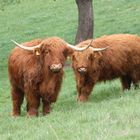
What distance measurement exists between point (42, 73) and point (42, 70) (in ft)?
0.20

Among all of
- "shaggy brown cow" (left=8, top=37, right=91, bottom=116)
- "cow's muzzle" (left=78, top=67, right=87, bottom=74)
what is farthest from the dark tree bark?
"shaggy brown cow" (left=8, top=37, right=91, bottom=116)

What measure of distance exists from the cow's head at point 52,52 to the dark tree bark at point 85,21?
32.4 ft

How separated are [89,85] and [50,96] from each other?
1931 mm

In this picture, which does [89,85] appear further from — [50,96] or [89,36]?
[89,36]

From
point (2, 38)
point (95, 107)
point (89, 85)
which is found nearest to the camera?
point (95, 107)

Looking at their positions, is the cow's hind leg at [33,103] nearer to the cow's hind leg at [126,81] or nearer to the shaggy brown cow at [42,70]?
the shaggy brown cow at [42,70]

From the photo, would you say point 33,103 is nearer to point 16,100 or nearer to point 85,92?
point 16,100

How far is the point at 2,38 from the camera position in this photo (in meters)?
28.7

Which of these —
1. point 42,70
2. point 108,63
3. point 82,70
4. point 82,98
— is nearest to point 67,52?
point 42,70

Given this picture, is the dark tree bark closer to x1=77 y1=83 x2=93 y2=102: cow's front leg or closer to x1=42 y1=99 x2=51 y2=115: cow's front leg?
x1=77 y1=83 x2=93 y2=102: cow's front leg

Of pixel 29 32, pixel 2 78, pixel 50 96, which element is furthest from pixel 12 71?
pixel 29 32

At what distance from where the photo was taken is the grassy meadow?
8.39 m

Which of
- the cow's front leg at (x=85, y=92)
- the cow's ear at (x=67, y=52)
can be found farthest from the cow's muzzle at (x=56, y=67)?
the cow's front leg at (x=85, y=92)

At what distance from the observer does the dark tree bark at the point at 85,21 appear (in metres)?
21.1
